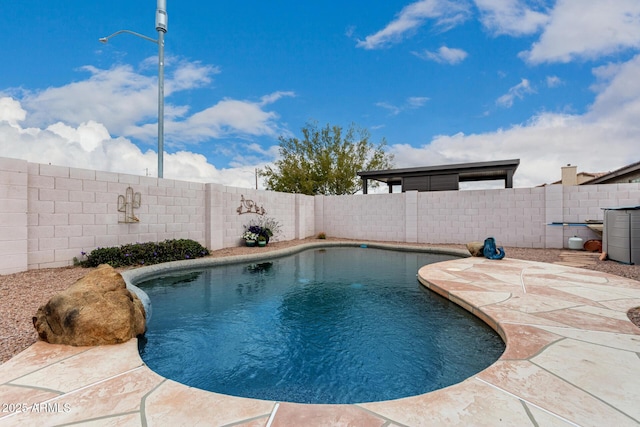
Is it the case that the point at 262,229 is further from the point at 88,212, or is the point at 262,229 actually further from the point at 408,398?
the point at 408,398

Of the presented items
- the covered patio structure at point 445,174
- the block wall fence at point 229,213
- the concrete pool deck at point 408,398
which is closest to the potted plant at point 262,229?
the block wall fence at point 229,213

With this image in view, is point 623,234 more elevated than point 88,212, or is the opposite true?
point 88,212

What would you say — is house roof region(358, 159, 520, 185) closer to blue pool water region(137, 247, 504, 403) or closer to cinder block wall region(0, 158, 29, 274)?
blue pool water region(137, 247, 504, 403)

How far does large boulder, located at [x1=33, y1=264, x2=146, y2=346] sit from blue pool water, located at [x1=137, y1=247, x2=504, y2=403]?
329 millimetres

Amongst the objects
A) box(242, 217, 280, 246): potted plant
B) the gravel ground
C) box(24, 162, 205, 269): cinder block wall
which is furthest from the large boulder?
box(242, 217, 280, 246): potted plant

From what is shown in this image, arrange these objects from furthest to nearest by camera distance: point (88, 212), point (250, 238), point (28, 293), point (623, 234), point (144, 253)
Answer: point (250, 238), point (144, 253), point (88, 212), point (623, 234), point (28, 293)

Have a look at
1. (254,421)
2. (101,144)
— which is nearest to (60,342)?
(254,421)

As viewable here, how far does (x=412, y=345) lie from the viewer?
285cm

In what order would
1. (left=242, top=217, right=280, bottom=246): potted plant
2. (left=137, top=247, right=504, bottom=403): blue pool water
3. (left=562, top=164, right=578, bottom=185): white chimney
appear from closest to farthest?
(left=137, top=247, right=504, bottom=403): blue pool water < (left=242, top=217, right=280, bottom=246): potted plant < (left=562, top=164, right=578, bottom=185): white chimney

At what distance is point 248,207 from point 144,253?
13.3ft

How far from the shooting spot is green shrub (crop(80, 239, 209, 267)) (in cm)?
595

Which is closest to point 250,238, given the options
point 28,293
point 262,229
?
point 262,229

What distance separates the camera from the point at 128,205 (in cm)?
690

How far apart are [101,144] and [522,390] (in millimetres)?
9823
